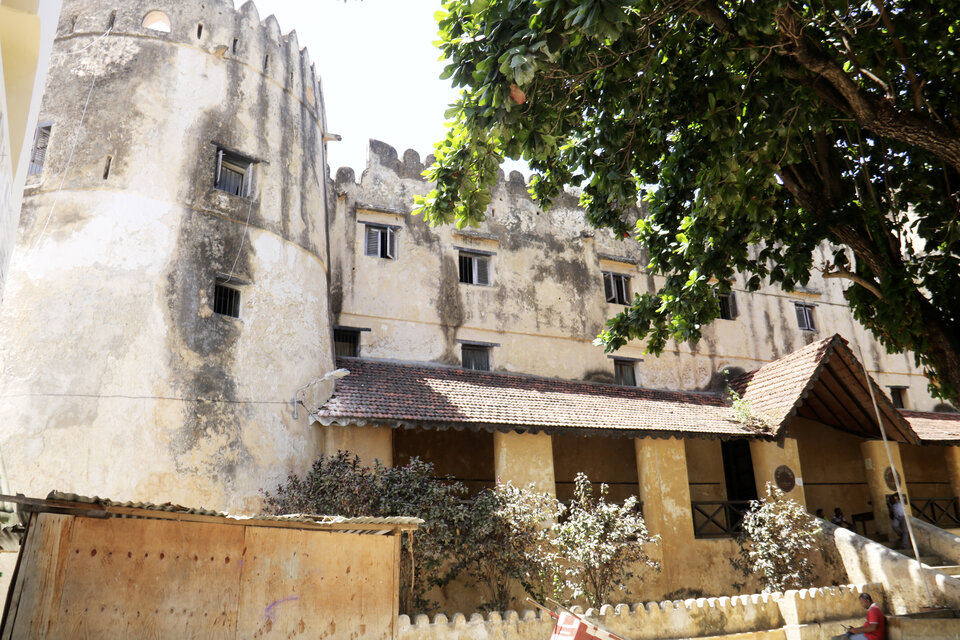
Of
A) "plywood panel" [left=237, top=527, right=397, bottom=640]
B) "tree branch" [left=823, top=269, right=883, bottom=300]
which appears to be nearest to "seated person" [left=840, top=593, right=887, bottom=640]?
"tree branch" [left=823, top=269, right=883, bottom=300]

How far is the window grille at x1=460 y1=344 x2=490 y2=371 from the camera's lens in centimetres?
1705

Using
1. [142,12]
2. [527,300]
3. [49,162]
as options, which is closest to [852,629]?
[527,300]

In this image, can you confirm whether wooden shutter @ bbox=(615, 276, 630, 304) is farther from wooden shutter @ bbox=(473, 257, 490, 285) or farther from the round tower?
the round tower

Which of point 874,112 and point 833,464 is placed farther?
point 833,464

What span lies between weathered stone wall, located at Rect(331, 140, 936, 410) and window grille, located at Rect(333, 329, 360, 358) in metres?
0.20

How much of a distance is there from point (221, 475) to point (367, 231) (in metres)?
7.28

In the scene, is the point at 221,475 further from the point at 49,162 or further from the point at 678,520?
the point at 678,520

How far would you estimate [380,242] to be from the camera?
663 inches

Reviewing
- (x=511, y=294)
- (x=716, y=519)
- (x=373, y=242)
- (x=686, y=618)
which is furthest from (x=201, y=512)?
(x=716, y=519)

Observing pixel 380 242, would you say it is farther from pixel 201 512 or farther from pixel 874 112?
pixel 874 112

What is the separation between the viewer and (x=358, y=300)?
16.1 m

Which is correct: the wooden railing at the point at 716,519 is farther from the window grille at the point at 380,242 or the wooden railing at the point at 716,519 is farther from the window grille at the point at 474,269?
the window grille at the point at 380,242

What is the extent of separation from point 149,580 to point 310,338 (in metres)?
6.72

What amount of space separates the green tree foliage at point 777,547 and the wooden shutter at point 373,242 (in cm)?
973
